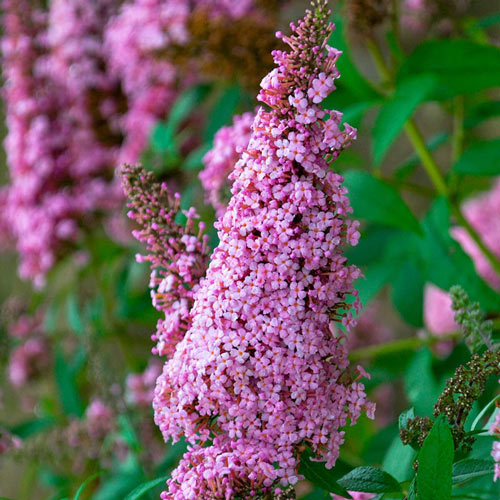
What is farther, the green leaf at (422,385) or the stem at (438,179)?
the stem at (438,179)

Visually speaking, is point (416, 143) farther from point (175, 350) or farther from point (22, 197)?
point (22, 197)

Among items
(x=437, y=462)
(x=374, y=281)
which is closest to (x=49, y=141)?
(x=374, y=281)

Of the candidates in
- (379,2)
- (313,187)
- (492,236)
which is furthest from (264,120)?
(492,236)

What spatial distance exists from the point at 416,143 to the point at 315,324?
19.0 inches

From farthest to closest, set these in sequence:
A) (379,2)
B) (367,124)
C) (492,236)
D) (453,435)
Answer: (367,124)
(492,236)
(379,2)
(453,435)

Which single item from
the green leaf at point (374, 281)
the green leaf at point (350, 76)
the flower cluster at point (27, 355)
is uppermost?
the flower cluster at point (27, 355)

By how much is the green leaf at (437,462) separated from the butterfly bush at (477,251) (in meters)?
0.68

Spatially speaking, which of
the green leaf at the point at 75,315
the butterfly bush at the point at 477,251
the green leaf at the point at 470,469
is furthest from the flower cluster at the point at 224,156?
the green leaf at the point at 75,315

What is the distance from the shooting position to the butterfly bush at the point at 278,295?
415mm

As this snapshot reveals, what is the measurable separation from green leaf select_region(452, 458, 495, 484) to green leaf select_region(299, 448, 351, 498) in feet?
0.22

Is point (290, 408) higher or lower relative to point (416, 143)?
lower

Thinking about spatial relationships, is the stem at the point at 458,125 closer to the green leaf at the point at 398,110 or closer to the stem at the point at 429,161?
the stem at the point at 429,161

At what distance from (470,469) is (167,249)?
24cm

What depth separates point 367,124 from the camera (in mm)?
1484
